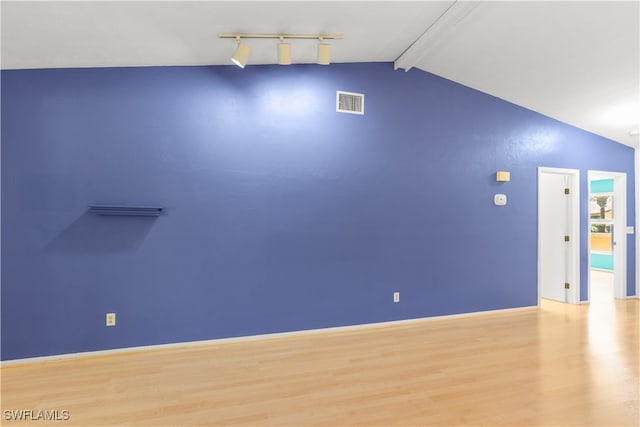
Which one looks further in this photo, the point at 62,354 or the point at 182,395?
the point at 62,354

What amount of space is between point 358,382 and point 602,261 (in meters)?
8.65

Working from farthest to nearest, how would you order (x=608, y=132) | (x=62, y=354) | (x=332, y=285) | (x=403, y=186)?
(x=608, y=132), (x=403, y=186), (x=332, y=285), (x=62, y=354)

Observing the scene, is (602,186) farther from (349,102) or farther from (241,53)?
(241,53)

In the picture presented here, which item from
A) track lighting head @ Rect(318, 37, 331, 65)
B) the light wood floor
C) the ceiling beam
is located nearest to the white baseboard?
the light wood floor

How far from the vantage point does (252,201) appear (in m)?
3.43

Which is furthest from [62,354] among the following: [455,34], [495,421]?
[455,34]

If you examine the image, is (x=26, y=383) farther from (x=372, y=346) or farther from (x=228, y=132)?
(x=372, y=346)

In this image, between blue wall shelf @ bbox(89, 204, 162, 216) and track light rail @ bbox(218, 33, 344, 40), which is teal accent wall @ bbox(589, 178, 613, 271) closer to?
track light rail @ bbox(218, 33, 344, 40)

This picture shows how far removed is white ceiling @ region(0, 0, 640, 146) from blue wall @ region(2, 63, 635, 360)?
27 cm

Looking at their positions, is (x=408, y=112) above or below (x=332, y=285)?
above

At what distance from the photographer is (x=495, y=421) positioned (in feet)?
6.63

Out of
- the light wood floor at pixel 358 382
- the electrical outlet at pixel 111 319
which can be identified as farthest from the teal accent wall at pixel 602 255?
the electrical outlet at pixel 111 319

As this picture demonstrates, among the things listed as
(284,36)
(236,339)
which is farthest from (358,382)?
(284,36)

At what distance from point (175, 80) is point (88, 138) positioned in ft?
3.19
